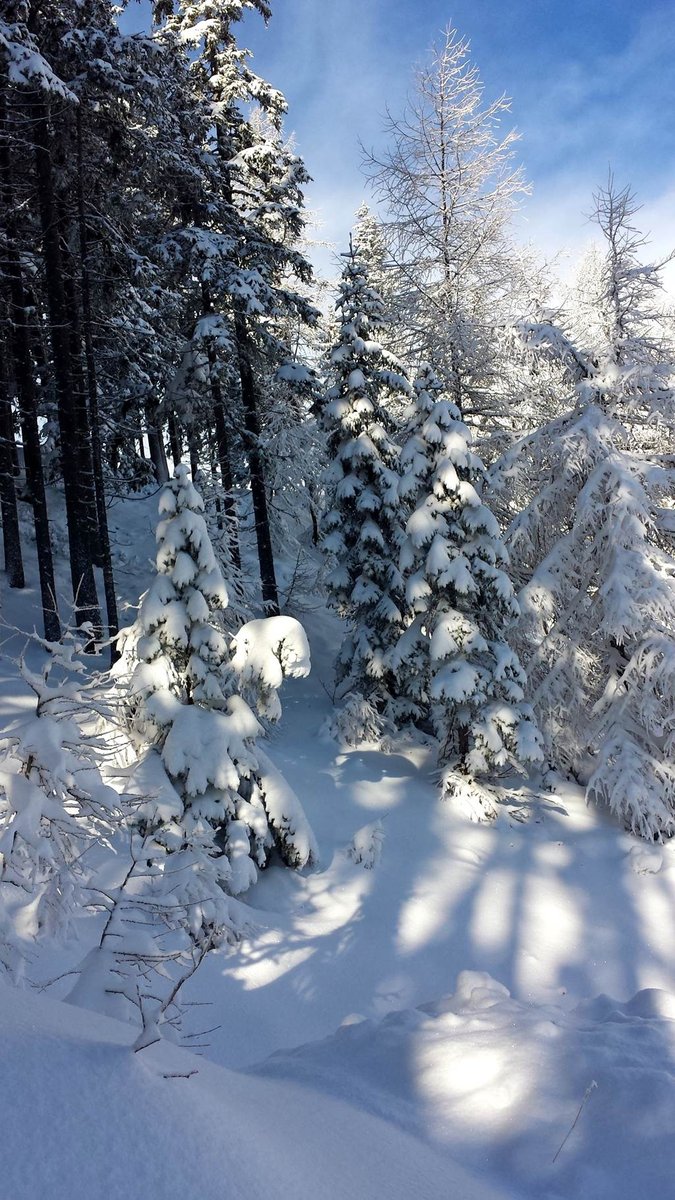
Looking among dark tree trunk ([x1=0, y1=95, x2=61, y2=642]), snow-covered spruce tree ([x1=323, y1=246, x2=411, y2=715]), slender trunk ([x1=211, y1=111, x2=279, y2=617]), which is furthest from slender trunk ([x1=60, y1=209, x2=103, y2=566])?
snow-covered spruce tree ([x1=323, y1=246, x2=411, y2=715])

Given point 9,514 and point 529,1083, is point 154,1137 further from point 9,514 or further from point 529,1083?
point 9,514

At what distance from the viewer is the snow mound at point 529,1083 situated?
3.02 m

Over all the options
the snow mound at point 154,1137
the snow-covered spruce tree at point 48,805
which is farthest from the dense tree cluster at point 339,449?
the snow mound at point 154,1137

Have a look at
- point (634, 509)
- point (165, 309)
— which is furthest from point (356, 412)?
point (165, 309)

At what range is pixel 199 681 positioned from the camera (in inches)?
364

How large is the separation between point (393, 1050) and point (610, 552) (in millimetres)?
10137

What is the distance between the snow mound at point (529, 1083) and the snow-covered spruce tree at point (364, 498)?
401 inches

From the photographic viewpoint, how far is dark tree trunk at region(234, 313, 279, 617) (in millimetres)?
16094

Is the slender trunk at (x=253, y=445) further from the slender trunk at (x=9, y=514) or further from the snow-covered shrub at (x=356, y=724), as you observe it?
the slender trunk at (x=9, y=514)

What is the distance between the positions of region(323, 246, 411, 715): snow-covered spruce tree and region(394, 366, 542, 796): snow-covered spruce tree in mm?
1902

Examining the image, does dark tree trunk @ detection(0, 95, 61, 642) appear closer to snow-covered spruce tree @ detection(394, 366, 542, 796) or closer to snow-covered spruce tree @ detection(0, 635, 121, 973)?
snow-covered spruce tree @ detection(394, 366, 542, 796)

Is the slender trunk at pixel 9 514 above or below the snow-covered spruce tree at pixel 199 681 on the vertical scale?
above

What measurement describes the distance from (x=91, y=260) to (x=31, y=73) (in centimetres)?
491

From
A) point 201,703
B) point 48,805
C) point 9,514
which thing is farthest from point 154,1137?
point 9,514
